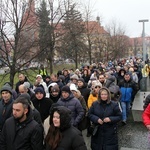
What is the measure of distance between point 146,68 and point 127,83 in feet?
31.7

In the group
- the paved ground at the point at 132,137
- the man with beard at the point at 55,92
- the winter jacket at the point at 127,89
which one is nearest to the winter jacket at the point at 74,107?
the man with beard at the point at 55,92

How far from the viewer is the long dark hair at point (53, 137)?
3223 millimetres

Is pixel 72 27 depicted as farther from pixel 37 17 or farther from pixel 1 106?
pixel 1 106

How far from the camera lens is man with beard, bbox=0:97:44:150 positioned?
11.3 feet

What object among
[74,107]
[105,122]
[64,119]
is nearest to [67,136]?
[64,119]

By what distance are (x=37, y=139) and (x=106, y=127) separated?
180cm

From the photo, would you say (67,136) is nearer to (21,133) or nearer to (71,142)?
(71,142)

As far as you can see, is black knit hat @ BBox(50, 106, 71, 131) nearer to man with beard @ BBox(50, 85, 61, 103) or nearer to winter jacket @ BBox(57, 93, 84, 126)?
winter jacket @ BBox(57, 93, 84, 126)

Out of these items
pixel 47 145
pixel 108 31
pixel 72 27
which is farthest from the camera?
pixel 108 31

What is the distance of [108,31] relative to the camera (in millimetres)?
35875

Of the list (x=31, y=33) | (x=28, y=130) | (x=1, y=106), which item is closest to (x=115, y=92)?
(x=1, y=106)

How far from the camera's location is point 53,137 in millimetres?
3279

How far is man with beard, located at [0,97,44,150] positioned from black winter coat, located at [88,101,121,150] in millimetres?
1580

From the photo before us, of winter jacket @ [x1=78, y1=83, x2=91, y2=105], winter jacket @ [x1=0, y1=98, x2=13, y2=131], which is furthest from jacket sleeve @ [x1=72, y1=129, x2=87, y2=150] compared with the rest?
winter jacket @ [x1=78, y1=83, x2=91, y2=105]
